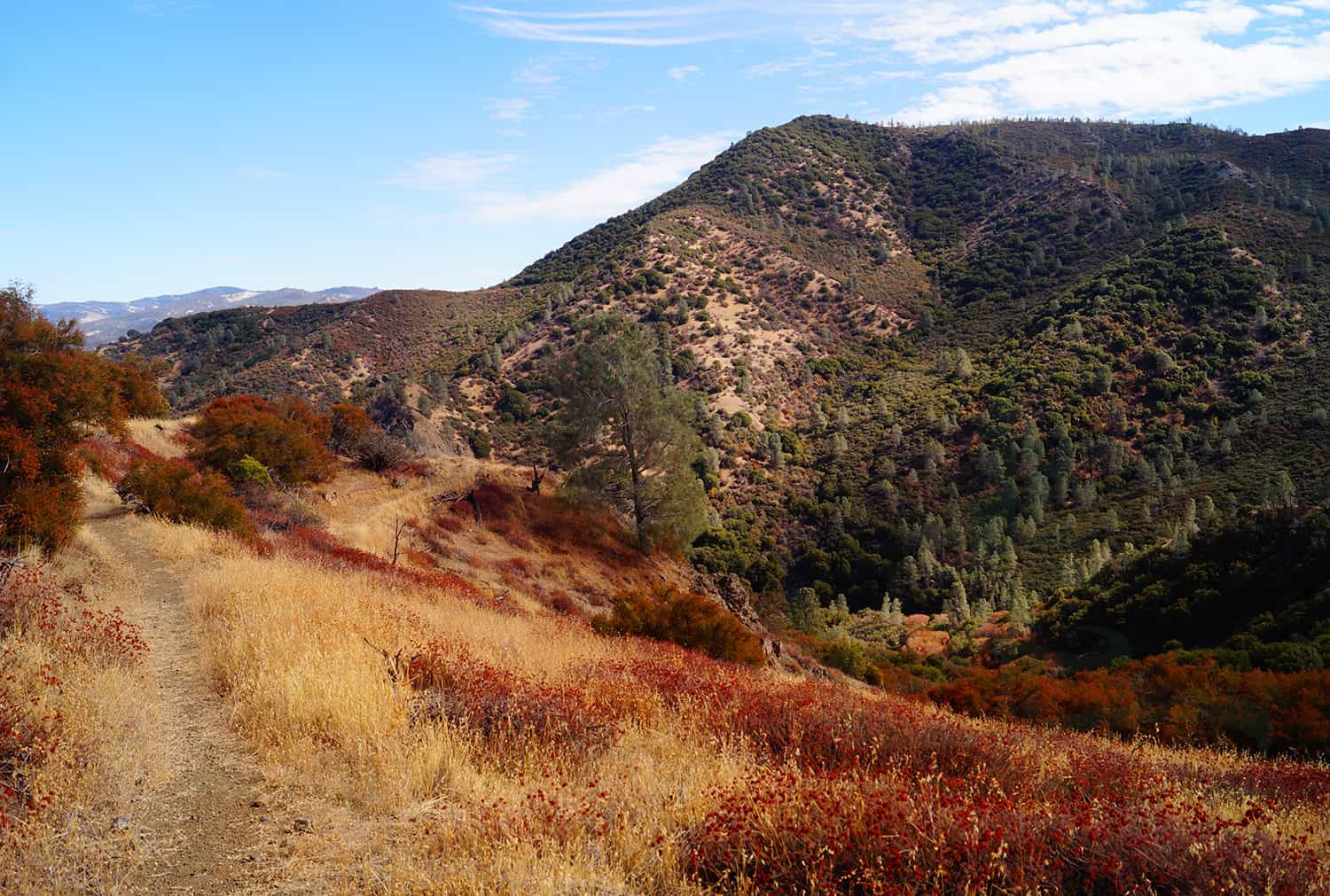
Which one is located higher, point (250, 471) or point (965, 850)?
point (250, 471)

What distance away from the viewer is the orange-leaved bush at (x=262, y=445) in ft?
69.8

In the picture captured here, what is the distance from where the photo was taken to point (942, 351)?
69.4 m

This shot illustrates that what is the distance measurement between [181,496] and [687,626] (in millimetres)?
11207

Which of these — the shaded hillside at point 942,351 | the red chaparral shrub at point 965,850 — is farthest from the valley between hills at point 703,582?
the shaded hillside at point 942,351

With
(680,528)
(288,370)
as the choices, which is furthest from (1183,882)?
(288,370)

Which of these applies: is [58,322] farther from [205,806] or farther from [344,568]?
[205,806]

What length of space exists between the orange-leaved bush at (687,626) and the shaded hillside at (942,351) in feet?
42.9

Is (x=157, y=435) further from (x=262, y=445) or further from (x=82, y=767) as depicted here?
(x=82, y=767)

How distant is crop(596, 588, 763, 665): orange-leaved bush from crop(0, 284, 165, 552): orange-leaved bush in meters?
9.03

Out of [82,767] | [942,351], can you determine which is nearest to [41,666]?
[82,767]

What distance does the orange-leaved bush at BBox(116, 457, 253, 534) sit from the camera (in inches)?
591

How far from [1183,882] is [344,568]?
12.6m

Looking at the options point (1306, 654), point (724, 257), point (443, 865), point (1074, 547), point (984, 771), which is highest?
point (724, 257)

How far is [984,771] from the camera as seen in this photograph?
5348 mm
